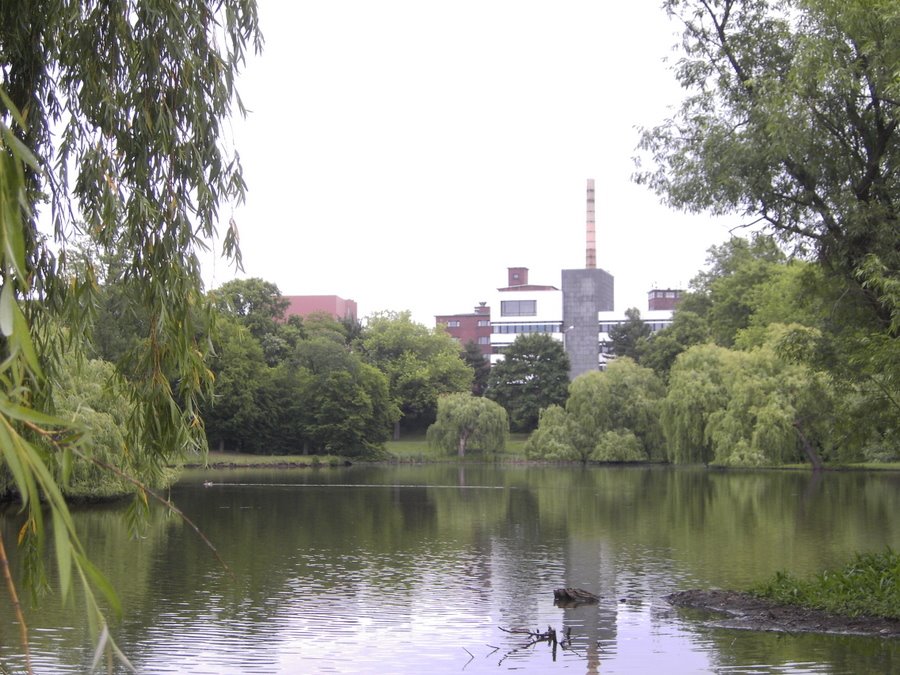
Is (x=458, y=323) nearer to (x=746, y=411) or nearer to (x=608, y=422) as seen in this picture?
(x=608, y=422)

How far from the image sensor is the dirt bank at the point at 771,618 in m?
12.4

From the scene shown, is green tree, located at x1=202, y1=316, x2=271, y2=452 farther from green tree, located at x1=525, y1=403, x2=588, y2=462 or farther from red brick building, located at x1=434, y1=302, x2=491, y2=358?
red brick building, located at x1=434, y1=302, x2=491, y2=358

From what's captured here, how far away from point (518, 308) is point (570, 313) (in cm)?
786

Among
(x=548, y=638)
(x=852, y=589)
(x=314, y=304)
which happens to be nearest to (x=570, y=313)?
(x=314, y=304)

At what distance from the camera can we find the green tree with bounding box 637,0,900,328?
13.3 metres

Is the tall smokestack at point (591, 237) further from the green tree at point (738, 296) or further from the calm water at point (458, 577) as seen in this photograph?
the calm water at point (458, 577)

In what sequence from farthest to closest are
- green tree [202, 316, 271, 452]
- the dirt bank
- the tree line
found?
green tree [202, 316, 271, 452], the dirt bank, the tree line

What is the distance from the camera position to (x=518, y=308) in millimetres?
90000

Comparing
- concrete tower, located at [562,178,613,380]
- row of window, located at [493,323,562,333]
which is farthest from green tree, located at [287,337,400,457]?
row of window, located at [493,323,562,333]

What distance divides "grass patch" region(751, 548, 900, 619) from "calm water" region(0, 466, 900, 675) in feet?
2.91

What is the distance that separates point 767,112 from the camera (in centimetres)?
1370

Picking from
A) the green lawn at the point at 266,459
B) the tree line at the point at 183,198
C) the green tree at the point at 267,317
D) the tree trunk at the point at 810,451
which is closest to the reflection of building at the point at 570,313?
the green tree at the point at 267,317

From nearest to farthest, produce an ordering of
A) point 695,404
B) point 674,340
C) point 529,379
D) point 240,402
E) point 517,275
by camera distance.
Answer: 1. point 695,404
2. point 240,402
3. point 674,340
4. point 529,379
5. point 517,275

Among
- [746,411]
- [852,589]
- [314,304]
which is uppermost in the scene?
[314,304]
